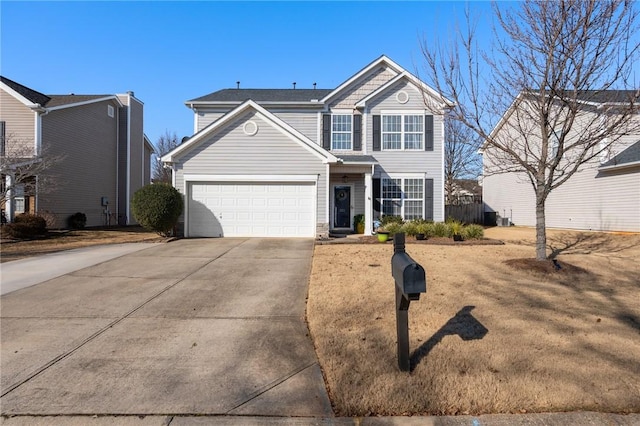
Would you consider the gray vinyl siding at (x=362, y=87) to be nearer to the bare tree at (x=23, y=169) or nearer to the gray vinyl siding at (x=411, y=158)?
the gray vinyl siding at (x=411, y=158)

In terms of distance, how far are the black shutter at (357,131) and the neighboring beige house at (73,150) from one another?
44.2 feet

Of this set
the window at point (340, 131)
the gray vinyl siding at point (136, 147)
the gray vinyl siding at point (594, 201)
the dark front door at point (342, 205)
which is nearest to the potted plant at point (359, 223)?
the dark front door at point (342, 205)

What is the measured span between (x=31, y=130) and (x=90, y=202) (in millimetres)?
5020

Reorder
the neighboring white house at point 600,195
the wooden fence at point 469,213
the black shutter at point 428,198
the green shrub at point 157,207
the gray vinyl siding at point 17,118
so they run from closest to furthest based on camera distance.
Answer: the green shrub at point 157,207
the neighboring white house at point 600,195
the black shutter at point 428,198
the gray vinyl siding at point 17,118
the wooden fence at point 469,213

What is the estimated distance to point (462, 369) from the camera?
12.4 feet

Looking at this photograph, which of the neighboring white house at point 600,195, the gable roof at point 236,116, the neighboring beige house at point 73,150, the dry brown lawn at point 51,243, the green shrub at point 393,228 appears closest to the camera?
the dry brown lawn at point 51,243

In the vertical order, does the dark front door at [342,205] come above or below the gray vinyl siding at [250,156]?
below

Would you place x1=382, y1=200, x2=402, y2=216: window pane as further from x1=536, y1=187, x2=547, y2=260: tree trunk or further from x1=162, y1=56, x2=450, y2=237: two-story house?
x1=536, y1=187, x2=547, y2=260: tree trunk

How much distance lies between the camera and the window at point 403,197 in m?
17.2

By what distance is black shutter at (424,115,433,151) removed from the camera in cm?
1728

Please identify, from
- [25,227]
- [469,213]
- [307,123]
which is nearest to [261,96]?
[307,123]

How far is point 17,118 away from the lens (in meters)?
18.4

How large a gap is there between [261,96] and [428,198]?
9471 mm

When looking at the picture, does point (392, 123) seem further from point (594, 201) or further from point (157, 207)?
point (157, 207)
